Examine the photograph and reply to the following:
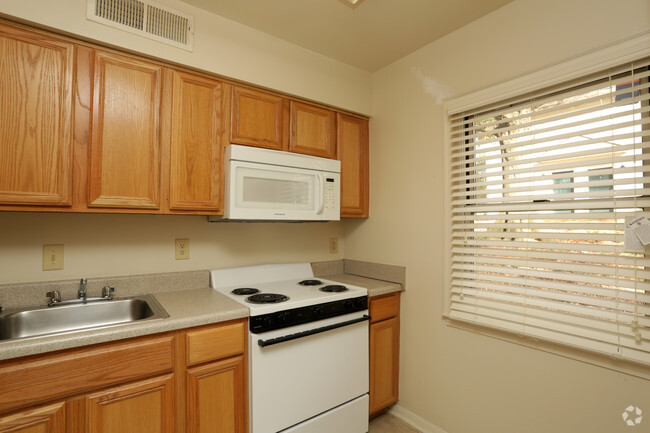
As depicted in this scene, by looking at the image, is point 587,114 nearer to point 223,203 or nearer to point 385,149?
point 385,149

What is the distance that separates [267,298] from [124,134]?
3.54ft

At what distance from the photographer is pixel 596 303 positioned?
1407 millimetres

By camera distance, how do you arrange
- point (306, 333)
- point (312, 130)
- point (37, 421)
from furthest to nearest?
1. point (312, 130)
2. point (306, 333)
3. point (37, 421)

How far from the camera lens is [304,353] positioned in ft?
5.66

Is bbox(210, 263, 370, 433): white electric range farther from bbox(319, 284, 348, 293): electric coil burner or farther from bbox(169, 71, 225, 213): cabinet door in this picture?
bbox(169, 71, 225, 213): cabinet door

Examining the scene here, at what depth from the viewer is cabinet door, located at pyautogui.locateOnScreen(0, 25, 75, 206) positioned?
4.37ft

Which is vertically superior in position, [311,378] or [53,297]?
[53,297]

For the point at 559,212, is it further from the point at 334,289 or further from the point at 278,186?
the point at 278,186

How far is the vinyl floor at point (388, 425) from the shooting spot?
6.79 feet

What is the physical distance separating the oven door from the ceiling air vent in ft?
5.12

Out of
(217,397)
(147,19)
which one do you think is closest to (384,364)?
(217,397)

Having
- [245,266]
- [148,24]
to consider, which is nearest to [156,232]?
[245,266]

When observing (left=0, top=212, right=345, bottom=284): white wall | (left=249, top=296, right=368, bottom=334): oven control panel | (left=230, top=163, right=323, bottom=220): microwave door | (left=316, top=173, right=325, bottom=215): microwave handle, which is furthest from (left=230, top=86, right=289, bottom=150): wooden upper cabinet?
(left=249, top=296, right=368, bottom=334): oven control panel

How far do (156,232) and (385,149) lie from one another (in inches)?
64.7
